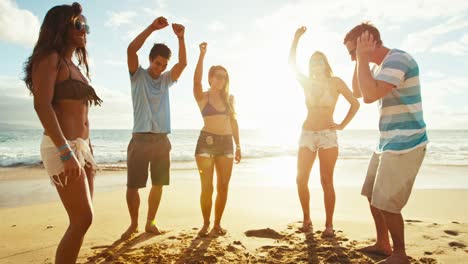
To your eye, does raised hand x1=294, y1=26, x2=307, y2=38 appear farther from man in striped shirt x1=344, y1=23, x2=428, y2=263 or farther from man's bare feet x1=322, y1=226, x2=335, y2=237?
man's bare feet x1=322, y1=226, x2=335, y2=237

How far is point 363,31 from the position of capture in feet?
10.5

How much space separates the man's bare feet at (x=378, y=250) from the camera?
3.69 meters

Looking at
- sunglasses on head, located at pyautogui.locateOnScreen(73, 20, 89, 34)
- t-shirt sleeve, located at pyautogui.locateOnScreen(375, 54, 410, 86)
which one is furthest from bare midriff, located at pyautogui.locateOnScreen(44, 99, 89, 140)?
t-shirt sleeve, located at pyautogui.locateOnScreen(375, 54, 410, 86)

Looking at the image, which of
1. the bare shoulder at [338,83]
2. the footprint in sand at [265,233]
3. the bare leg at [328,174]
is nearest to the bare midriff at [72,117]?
the footprint in sand at [265,233]

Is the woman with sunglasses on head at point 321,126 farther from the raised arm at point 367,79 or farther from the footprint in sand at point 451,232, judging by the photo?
the raised arm at point 367,79

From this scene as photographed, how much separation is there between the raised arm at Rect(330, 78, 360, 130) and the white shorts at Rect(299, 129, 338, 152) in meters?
0.12

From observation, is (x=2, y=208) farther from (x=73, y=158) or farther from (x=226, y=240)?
(x=73, y=158)

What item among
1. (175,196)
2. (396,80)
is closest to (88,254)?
(396,80)

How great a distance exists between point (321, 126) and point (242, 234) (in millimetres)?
1832

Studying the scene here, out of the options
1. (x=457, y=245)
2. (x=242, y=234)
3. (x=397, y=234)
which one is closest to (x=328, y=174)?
(x=242, y=234)

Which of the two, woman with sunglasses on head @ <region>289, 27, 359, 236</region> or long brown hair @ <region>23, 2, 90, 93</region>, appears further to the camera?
woman with sunglasses on head @ <region>289, 27, 359, 236</region>

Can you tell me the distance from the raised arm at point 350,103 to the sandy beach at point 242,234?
4.86 feet

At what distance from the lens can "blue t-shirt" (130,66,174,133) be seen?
14.4 ft

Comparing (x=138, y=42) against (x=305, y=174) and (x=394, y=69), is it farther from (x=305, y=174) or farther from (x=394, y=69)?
(x=394, y=69)
